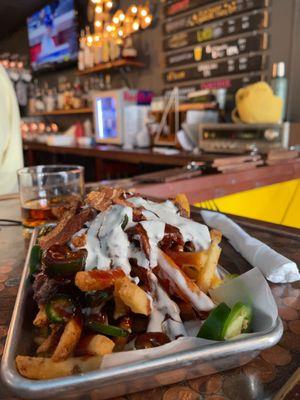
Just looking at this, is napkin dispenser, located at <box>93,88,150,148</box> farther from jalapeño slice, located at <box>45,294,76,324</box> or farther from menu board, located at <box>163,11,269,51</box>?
jalapeño slice, located at <box>45,294,76,324</box>

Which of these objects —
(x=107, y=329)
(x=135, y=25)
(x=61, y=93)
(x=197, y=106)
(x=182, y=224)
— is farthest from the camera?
(x=61, y=93)

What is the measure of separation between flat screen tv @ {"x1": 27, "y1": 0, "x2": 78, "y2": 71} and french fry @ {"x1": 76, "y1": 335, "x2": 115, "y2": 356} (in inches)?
270

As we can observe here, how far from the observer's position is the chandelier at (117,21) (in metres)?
5.34

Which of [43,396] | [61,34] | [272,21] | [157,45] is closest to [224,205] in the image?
[43,396]

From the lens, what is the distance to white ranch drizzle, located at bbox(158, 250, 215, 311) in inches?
24.3

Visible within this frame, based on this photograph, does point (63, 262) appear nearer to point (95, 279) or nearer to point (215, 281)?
point (95, 279)

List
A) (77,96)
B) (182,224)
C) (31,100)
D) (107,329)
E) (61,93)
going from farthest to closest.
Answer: (31,100), (61,93), (77,96), (182,224), (107,329)

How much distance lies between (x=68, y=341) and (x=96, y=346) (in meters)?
0.05

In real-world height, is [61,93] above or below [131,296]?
above

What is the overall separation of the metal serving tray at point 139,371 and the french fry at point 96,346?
0.05 m

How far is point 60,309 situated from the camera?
59 centimetres

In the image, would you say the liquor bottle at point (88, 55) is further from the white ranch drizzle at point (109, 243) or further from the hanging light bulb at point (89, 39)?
the white ranch drizzle at point (109, 243)

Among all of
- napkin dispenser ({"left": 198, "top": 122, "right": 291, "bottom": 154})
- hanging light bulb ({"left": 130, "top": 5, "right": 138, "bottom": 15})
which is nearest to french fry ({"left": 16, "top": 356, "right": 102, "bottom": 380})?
napkin dispenser ({"left": 198, "top": 122, "right": 291, "bottom": 154})

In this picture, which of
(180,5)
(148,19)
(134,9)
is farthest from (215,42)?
(134,9)
